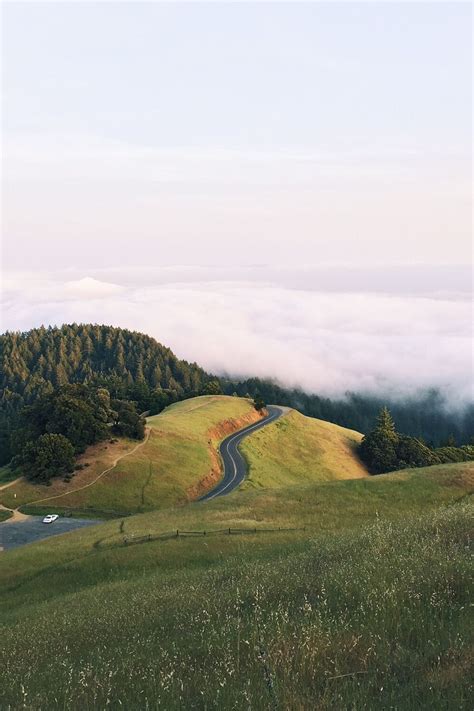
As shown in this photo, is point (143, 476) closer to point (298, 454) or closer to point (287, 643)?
point (298, 454)

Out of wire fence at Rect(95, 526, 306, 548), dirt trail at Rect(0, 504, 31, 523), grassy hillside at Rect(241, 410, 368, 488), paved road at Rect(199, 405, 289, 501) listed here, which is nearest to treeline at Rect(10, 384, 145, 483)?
dirt trail at Rect(0, 504, 31, 523)

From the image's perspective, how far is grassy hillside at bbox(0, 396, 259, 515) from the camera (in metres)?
81.8

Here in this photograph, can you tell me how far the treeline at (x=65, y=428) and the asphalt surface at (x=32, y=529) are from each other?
1398 cm

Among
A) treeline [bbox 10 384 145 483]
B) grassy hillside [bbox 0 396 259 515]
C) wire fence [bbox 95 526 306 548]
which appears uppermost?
wire fence [bbox 95 526 306 548]

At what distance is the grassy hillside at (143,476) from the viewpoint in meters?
81.8

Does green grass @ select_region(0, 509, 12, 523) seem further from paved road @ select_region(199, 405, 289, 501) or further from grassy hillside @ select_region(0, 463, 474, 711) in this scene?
grassy hillside @ select_region(0, 463, 474, 711)

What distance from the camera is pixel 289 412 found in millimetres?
153125

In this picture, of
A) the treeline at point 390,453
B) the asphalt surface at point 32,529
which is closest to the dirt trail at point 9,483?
the asphalt surface at point 32,529

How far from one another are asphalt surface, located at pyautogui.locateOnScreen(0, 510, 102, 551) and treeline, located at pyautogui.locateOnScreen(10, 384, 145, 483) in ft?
45.9

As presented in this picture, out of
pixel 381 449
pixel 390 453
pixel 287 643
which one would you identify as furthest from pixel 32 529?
pixel 381 449

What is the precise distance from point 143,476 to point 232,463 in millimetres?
22286

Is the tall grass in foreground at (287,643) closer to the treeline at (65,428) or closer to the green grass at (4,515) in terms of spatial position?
the green grass at (4,515)

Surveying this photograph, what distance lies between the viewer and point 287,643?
31.3 feet

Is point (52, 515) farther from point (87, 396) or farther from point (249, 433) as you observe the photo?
point (249, 433)
